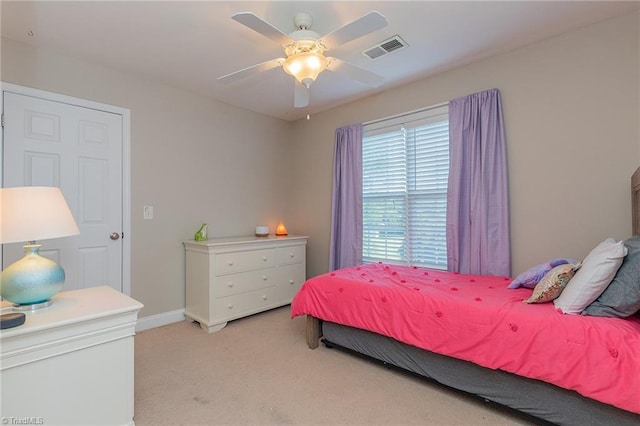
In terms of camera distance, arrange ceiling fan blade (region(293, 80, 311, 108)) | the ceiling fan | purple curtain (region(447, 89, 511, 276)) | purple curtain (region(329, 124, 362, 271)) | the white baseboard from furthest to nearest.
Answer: purple curtain (region(329, 124, 362, 271))
the white baseboard
purple curtain (region(447, 89, 511, 276))
ceiling fan blade (region(293, 80, 311, 108))
the ceiling fan

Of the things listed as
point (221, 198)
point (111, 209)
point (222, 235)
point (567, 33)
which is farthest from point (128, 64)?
point (567, 33)

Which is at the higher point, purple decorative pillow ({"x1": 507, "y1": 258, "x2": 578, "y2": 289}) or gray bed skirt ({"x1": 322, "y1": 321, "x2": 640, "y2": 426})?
purple decorative pillow ({"x1": 507, "y1": 258, "x2": 578, "y2": 289})

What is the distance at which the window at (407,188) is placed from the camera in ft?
10.1

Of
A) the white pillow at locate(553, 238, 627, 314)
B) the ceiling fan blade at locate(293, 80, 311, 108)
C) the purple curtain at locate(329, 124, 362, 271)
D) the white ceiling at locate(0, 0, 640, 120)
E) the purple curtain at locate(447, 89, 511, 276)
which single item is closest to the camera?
the white pillow at locate(553, 238, 627, 314)

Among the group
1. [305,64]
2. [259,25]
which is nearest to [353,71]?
[305,64]

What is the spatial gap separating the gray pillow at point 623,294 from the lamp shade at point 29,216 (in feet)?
8.54

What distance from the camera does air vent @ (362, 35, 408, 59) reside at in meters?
2.42

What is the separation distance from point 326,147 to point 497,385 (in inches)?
122

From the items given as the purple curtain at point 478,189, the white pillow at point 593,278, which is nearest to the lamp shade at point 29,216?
the white pillow at point 593,278

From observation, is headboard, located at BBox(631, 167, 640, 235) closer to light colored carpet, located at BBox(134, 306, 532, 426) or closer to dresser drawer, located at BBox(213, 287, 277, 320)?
light colored carpet, located at BBox(134, 306, 532, 426)

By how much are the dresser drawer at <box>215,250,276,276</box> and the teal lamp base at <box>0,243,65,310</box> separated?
5.30 ft

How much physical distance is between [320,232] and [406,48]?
2357mm

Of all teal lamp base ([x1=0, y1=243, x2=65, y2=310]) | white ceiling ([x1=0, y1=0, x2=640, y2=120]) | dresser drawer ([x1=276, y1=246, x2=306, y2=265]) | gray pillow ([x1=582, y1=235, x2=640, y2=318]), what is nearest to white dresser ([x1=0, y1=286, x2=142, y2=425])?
teal lamp base ([x1=0, y1=243, x2=65, y2=310])

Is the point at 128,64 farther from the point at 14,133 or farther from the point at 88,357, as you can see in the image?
the point at 88,357
